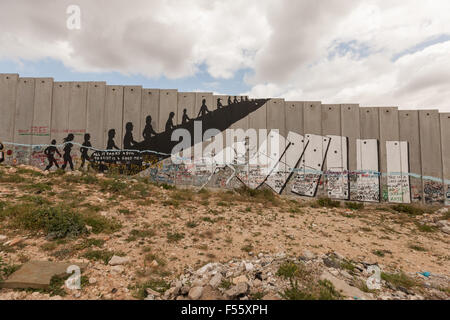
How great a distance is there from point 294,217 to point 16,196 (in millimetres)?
9099

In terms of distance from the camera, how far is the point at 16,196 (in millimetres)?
5770

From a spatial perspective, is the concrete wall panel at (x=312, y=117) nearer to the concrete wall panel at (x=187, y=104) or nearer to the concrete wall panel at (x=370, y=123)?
the concrete wall panel at (x=370, y=123)

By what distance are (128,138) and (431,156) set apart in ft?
53.5

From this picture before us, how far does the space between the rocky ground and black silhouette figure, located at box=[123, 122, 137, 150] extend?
115 inches

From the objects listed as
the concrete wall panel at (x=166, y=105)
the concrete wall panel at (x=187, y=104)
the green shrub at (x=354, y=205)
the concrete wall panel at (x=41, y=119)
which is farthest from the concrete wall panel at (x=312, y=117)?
the concrete wall panel at (x=41, y=119)

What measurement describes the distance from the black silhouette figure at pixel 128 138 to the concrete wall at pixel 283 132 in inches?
7.0

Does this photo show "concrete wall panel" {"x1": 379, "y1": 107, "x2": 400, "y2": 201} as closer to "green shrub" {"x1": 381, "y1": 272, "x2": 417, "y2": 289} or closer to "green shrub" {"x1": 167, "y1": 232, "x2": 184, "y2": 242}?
"green shrub" {"x1": 381, "y1": 272, "x2": 417, "y2": 289}

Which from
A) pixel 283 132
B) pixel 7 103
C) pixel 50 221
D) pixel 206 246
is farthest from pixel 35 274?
pixel 7 103

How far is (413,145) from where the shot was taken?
1003 centimetres

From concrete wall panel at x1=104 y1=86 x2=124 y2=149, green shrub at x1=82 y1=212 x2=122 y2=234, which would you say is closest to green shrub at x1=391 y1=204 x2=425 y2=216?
green shrub at x1=82 y1=212 x2=122 y2=234

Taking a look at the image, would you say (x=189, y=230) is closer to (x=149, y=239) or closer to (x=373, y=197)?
(x=149, y=239)

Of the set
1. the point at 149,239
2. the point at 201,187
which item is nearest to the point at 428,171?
the point at 201,187

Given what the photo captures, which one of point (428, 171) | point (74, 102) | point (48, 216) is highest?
point (74, 102)
